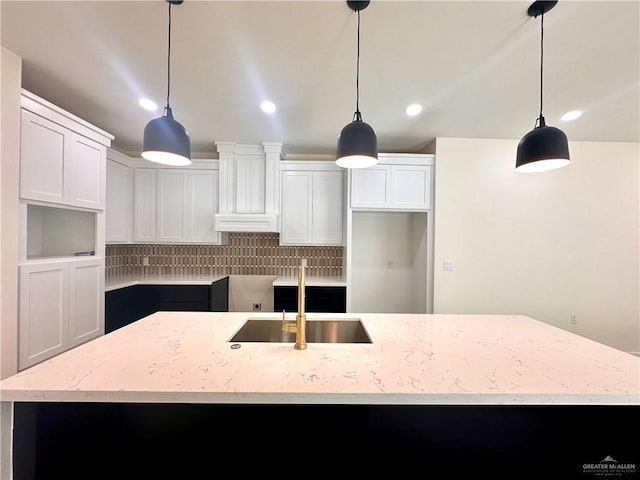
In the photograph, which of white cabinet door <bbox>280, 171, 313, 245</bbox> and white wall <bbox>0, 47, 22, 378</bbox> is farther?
white cabinet door <bbox>280, 171, 313, 245</bbox>

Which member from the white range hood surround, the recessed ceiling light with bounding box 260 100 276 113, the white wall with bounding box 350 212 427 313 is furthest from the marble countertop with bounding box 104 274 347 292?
the recessed ceiling light with bounding box 260 100 276 113

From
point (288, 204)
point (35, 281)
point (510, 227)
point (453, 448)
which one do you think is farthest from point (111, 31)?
point (510, 227)

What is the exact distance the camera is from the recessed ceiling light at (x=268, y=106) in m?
2.46

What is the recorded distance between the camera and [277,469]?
1017mm

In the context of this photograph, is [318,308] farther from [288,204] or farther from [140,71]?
[140,71]

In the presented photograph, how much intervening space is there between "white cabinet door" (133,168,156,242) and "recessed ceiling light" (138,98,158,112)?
114cm

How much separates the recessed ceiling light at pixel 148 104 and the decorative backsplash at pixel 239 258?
5.70 ft

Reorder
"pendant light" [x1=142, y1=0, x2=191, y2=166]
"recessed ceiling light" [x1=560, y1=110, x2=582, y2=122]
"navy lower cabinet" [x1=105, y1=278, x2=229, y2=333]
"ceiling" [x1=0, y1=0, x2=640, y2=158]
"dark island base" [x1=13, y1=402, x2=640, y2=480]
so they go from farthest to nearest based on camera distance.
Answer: "navy lower cabinet" [x1=105, y1=278, x2=229, y2=333]
"recessed ceiling light" [x1=560, y1=110, x2=582, y2=122]
"ceiling" [x1=0, y1=0, x2=640, y2=158]
"pendant light" [x1=142, y1=0, x2=191, y2=166]
"dark island base" [x1=13, y1=402, x2=640, y2=480]

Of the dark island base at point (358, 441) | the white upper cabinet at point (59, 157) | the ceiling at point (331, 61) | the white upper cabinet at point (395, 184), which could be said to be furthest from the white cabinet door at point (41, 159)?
the white upper cabinet at point (395, 184)

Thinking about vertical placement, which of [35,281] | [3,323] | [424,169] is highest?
[424,169]

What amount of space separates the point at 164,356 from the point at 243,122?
2399mm

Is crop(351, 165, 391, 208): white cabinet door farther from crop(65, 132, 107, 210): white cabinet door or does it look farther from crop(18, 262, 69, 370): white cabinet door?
crop(18, 262, 69, 370): white cabinet door

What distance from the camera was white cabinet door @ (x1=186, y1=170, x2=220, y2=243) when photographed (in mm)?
3482

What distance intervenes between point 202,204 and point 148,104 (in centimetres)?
129
